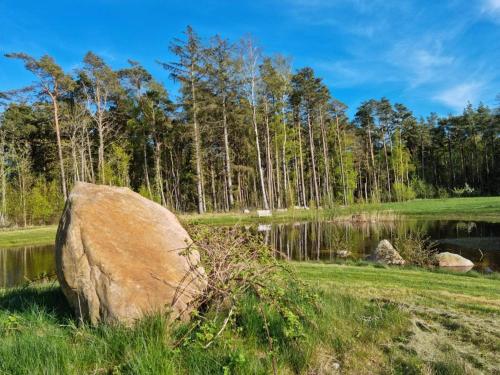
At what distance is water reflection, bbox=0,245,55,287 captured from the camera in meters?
10.8

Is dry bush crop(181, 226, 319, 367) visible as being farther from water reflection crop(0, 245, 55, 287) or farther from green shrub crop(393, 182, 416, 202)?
green shrub crop(393, 182, 416, 202)

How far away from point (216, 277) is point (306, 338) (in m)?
1.06

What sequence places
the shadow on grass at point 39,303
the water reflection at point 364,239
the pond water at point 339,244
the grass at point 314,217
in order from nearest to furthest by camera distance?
the shadow on grass at point 39,303
the pond water at point 339,244
the water reflection at point 364,239
the grass at point 314,217

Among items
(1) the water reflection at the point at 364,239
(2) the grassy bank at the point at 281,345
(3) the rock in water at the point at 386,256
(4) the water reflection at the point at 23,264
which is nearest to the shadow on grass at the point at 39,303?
(2) the grassy bank at the point at 281,345

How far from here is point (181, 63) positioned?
3086 cm

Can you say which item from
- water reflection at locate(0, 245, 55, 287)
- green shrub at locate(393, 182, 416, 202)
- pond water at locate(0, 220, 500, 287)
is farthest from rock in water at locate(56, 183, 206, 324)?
green shrub at locate(393, 182, 416, 202)

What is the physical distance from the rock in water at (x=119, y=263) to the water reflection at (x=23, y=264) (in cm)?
640

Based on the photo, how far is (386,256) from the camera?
1155 cm

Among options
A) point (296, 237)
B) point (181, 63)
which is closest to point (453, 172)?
point (181, 63)

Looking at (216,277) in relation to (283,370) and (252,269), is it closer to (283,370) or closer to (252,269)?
(252,269)

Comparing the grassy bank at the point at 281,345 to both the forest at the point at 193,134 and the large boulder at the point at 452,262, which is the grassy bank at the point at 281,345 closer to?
the large boulder at the point at 452,262

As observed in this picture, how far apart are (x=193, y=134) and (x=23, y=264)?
19.7m

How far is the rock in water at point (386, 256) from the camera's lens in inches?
443

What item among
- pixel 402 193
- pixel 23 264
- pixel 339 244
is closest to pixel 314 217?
pixel 339 244
